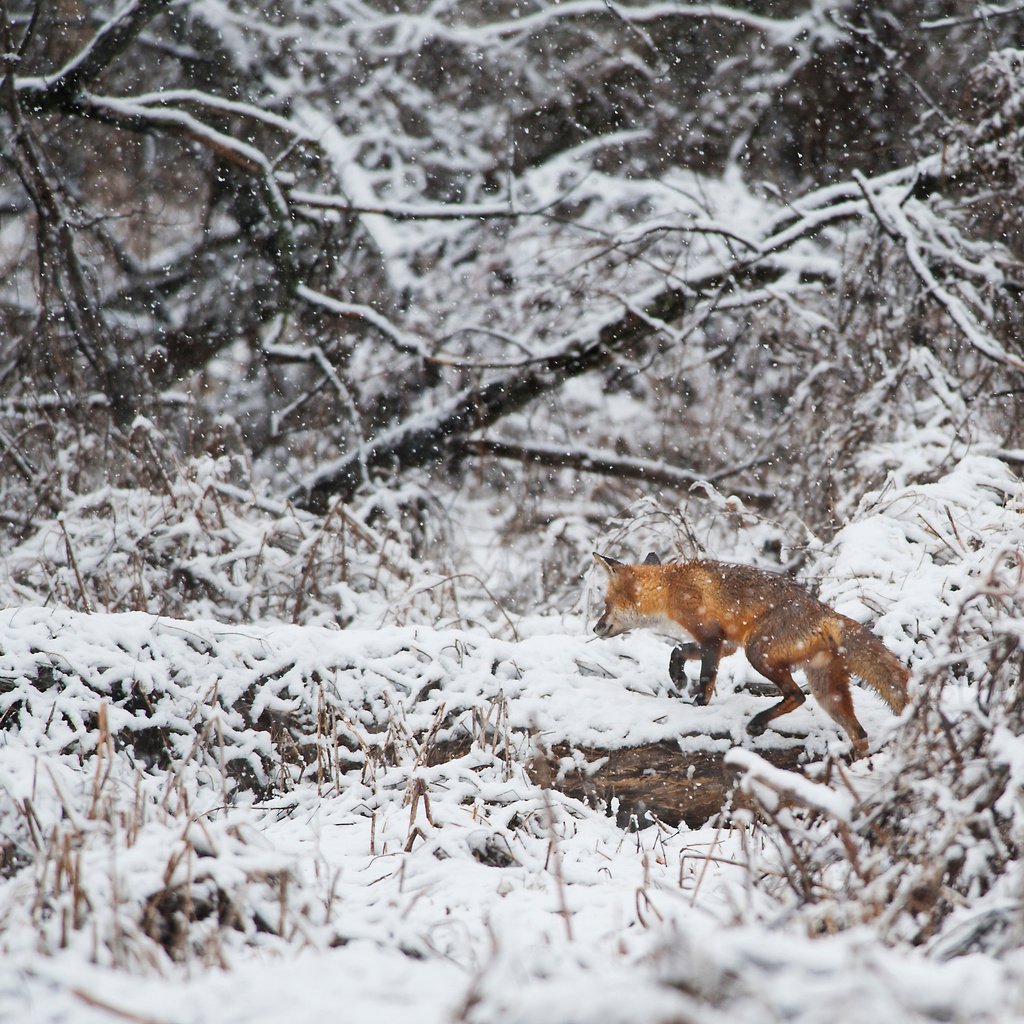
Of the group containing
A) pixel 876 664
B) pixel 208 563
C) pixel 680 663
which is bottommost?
pixel 208 563

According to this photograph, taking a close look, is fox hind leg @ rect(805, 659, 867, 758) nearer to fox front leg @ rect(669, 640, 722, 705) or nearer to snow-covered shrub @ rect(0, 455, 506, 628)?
fox front leg @ rect(669, 640, 722, 705)

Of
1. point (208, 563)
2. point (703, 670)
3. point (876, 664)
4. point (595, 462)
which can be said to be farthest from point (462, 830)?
point (595, 462)

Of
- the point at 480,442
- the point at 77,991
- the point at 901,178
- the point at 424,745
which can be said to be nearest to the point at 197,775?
the point at 424,745

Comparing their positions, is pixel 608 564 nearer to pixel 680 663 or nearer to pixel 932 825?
pixel 680 663

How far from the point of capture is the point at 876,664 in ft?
14.2

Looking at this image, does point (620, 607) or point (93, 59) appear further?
point (93, 59)

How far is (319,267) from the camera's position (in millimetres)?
10641

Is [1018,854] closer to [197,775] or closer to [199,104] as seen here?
[197,775]

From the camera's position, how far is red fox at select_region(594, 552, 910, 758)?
14.3 feet

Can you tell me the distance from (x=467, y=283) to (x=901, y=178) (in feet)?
18.0

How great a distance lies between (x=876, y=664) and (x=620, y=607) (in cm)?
153

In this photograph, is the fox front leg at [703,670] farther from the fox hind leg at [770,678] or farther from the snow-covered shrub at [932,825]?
the snow-covered shrub at [932,825]

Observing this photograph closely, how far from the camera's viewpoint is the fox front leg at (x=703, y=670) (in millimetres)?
4727

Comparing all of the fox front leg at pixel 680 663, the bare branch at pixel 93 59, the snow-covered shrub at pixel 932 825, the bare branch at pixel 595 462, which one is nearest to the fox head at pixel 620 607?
the fox front leg at pixel 680 663
